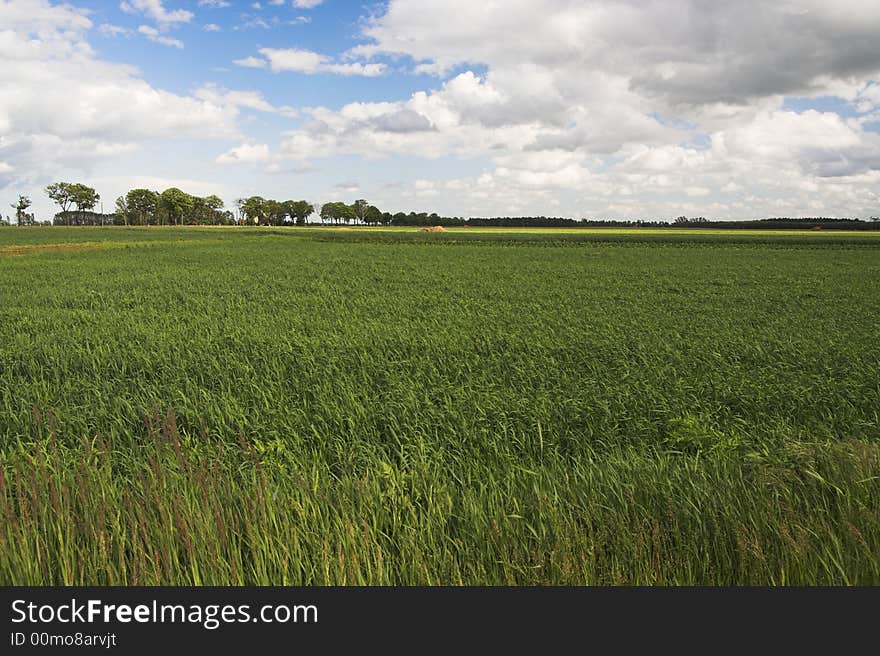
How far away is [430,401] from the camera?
8.25m

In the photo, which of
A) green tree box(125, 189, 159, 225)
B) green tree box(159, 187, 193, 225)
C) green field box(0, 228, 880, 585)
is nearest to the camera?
green field box(0, 228, 880, 585)

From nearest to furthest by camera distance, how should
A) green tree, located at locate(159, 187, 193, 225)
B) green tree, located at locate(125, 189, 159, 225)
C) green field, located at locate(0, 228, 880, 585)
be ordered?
green field, located at locate(0, 228, 880, 585) → green tree, located at locate(159, 187, 193, 225) → green tree, located at locate(125, 189, 159, 225)

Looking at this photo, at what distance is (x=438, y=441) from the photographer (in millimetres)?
6816

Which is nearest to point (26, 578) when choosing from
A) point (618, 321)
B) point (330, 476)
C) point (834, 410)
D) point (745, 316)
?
point (330, 476)

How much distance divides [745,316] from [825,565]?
50.5 ft

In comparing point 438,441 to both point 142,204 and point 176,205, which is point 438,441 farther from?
point 142,204

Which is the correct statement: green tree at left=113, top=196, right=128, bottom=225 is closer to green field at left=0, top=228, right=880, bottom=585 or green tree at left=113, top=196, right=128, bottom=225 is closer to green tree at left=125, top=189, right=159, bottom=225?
green tree at left=125, top=189, right=159, bottom=225

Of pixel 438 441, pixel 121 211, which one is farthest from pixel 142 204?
pixel 438 441

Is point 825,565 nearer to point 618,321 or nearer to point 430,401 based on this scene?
point 430,401

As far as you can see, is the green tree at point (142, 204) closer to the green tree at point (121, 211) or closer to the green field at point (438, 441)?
the green tree at point (121, 211)

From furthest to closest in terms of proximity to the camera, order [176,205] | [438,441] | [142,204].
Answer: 1. [142,204]
2. [176,205]
3. [438,441]

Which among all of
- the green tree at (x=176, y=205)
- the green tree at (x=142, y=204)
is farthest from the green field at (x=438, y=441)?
the green tree at (x=142, y=204)

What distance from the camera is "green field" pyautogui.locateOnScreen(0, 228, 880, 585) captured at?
356 centimetres

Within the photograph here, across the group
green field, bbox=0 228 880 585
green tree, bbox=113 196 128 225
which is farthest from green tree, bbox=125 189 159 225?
green field, bbox=0 228 880 585
